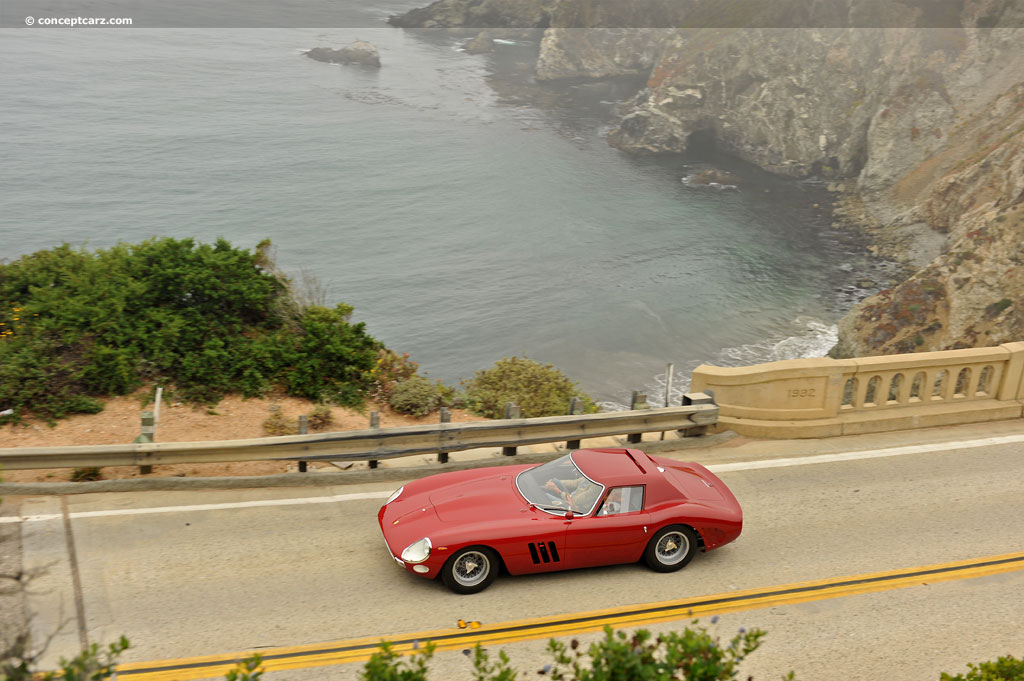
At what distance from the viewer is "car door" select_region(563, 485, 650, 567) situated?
9086mm

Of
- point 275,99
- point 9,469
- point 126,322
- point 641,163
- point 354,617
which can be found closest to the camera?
point 354,617

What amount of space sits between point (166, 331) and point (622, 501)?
852 cm

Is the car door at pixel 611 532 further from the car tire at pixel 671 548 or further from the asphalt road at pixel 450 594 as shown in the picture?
the asphalt road at pixel 450 594

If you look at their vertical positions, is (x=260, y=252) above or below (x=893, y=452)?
above

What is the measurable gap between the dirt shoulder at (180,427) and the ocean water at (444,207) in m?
24.3

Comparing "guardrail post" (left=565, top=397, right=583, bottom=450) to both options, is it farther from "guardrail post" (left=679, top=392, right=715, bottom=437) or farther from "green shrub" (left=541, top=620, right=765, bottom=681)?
"green shrub" (left=541, top=620, right=765, bottom=681)

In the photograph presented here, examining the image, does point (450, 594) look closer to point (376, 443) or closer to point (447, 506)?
point (447, 506)

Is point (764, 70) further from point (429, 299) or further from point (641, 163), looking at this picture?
point (429, 299)

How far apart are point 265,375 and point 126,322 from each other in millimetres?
2377

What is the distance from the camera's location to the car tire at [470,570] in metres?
8.82

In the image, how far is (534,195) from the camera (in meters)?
62.5

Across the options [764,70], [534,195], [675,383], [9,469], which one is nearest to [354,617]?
[9,469]

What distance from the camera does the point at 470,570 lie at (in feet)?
29.3

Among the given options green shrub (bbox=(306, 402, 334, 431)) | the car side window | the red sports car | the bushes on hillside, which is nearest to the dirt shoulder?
green shrub (bbox=(306, 402, 334, 431))
